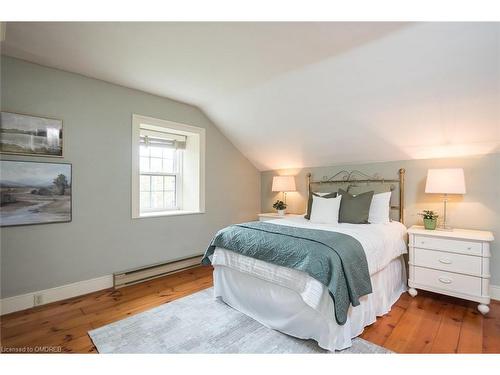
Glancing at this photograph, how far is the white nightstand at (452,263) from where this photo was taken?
229 cm

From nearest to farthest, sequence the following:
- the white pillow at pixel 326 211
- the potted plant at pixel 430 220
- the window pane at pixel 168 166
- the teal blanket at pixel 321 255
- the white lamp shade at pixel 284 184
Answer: the teal blanket at pixel 321 255 < the potted plant at pixel 430 220 < the white pillow at pixel 326 211 < the window pane at pixel 168 166 < the white lamp shade at pixel 284 184

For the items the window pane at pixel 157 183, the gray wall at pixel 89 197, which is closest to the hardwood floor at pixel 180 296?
the gray wall at pixel 89 197

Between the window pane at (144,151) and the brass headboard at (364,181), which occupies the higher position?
the window pane at (144,151)

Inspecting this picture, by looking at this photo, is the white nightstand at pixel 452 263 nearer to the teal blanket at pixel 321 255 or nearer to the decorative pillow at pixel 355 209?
the decorative pillow at pixel 355 209

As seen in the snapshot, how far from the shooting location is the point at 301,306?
1912 mm

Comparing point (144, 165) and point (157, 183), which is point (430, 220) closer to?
point (157, 183)

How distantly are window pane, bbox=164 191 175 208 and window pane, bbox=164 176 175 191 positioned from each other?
0.21 ft

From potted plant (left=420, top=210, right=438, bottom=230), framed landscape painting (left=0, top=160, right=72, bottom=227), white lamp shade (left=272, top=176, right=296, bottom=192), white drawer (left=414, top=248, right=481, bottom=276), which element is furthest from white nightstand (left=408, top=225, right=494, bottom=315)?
framed landscape painting (left=0, top=160, right=72, bottom=227)

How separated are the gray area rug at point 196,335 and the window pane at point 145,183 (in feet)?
5.56

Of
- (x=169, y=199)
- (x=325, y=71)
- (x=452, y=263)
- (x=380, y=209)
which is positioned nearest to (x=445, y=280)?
(x=452, y=263)

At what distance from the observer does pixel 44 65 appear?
99.2 inches

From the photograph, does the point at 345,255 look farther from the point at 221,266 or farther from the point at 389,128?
the point at 389,128

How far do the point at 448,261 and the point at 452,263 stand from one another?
1.3 inches
